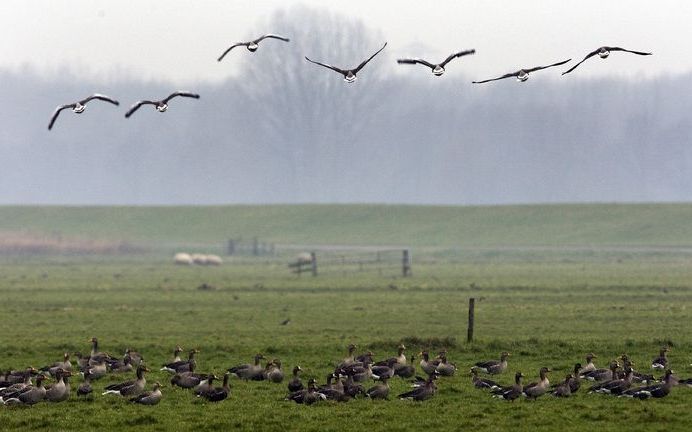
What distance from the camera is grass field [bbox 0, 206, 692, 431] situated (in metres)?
24.8

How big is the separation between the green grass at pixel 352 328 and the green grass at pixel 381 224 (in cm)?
3793

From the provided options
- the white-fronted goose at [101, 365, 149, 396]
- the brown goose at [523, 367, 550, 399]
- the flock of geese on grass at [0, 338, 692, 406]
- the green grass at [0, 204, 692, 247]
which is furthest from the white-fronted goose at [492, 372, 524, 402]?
the green grass at [0, 204, 692, 247]

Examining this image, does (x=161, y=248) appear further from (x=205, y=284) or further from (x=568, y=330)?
(x=568, y=330)

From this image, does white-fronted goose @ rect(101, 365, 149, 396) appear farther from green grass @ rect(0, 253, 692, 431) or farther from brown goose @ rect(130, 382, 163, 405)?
A: brown goose @ rect(130, 382, 163, 405)

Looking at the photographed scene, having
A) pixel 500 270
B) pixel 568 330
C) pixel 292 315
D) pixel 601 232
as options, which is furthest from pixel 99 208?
pixel 568 330

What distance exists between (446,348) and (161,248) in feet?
313

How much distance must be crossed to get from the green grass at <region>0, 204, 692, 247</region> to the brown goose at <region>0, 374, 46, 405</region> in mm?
104167

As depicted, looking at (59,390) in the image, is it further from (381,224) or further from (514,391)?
(381,224)

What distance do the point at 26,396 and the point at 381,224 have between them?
127609 mm

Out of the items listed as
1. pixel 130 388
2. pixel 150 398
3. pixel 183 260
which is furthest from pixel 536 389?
pixel 183 260

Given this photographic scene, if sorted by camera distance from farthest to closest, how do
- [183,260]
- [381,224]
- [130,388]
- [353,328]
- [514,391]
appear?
[381,224] → [183,260] → [353,328] → [130,388] → [514,391]

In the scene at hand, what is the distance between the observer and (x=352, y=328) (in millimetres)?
45281

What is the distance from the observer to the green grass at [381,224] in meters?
136

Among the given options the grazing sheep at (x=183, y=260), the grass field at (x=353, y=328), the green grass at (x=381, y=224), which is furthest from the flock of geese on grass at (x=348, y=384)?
the green grass at (x=381, y=224)
